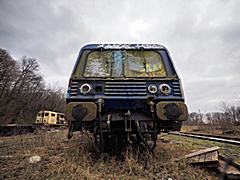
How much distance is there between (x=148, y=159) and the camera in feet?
10.5

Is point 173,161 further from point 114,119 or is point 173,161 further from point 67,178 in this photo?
point 67,178

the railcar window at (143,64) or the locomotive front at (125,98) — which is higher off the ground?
the railcar window at (143,64)

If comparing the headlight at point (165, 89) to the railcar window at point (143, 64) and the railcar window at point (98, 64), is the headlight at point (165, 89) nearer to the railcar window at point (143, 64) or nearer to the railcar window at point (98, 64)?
the railcar window at point (143, 64)

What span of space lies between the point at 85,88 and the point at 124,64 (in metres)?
1.02

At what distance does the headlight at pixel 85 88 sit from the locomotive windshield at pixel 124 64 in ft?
1.01

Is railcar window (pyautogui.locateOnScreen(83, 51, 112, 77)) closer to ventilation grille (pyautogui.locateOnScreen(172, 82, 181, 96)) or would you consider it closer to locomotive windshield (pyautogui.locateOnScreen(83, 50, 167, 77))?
locomotive windshield (pyautogui.locateOnScreen(83, 50, 167, 77))

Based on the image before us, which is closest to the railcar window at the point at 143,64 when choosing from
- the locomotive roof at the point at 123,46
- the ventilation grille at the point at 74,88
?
the locomotive roof at the point at 123,46

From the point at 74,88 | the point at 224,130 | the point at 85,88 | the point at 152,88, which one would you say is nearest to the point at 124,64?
the point at 152,88

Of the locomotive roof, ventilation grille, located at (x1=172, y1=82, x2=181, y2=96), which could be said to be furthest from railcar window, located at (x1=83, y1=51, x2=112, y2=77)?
ventilation grille, located at (x1=172, y1=82, x2=181, y2=96)

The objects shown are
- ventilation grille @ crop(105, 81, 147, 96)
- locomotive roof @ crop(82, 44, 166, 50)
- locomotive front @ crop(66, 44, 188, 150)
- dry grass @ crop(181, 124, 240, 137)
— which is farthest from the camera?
dry grass @ crop(181, 124, 240, 137)

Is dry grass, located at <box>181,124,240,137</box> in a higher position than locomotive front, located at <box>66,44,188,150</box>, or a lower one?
lower

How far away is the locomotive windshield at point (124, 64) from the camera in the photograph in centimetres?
352

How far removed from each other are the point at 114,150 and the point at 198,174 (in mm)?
1839

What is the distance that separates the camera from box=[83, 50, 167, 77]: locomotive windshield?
11.6 feet
